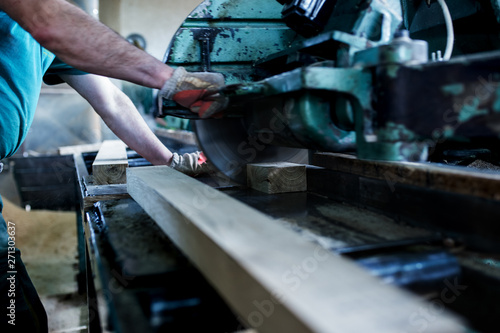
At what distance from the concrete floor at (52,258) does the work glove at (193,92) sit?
87.4 inches

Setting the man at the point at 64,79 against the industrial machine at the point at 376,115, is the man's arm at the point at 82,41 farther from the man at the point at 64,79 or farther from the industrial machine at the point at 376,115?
the industrial machine at the point at 376,115

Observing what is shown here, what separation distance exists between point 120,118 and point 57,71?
45 cm

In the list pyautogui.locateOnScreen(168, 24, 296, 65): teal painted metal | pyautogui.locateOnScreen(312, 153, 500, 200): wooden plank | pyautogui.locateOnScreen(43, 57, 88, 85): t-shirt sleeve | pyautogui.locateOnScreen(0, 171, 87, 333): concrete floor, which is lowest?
pyautogui.locateOnScreen(0, 171, 87, 333): concrete floor

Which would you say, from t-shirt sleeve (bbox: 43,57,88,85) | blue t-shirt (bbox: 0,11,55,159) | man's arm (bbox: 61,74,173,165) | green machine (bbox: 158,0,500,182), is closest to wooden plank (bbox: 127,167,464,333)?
green machine (bbox: 158,0,500,182)

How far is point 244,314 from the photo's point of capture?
664 mm

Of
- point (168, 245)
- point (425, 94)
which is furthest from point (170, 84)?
point (425, 94)

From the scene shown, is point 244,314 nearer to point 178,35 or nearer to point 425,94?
point 425,94

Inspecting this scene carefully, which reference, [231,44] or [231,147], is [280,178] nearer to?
[231,147]

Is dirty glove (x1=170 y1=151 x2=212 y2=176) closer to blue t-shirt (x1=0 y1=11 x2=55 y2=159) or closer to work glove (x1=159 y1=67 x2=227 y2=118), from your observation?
work glove (x1=159 y1=67 x2=227 y2=118)

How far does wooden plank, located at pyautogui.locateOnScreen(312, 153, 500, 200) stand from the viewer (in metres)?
0.98

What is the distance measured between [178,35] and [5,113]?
88 centimetres

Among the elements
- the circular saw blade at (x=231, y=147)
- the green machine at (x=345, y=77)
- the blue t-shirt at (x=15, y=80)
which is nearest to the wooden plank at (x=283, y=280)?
the green machine at (x=345, y=77)

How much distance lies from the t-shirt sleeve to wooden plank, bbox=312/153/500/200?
5.54 feet

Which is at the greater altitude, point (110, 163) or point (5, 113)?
point (5, 113)
